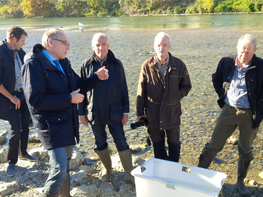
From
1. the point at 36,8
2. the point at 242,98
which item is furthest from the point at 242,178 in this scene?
the point at 36,8

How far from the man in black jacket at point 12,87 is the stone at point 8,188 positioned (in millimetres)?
370

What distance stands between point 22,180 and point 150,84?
2105 mm

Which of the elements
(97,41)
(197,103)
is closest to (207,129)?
(197,103)

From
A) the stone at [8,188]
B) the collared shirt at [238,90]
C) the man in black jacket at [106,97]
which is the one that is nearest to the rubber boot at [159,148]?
the man in black jacket at [106,97]

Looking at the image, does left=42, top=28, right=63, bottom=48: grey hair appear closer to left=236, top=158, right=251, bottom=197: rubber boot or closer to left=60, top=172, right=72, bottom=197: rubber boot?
left=60, top=172, right=72, bottom=197: rubber boot

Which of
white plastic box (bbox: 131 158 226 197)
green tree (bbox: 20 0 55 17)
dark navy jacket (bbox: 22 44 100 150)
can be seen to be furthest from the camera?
green tree (bbox: 20 0 55 17)

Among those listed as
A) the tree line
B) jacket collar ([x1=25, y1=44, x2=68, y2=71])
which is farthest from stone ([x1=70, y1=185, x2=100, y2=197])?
the tree line

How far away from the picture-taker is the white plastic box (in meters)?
2.31

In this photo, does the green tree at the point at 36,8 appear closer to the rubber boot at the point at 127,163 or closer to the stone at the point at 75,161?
the stone at the point at 75,161

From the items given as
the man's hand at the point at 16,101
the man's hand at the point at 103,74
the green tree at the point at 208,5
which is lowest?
the man's hand at the point at 16,101

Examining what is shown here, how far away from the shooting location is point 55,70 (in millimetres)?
2658

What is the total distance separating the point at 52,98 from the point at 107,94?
86 cm

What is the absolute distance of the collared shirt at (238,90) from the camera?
124 inches

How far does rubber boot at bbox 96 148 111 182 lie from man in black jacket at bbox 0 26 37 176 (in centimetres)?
121
